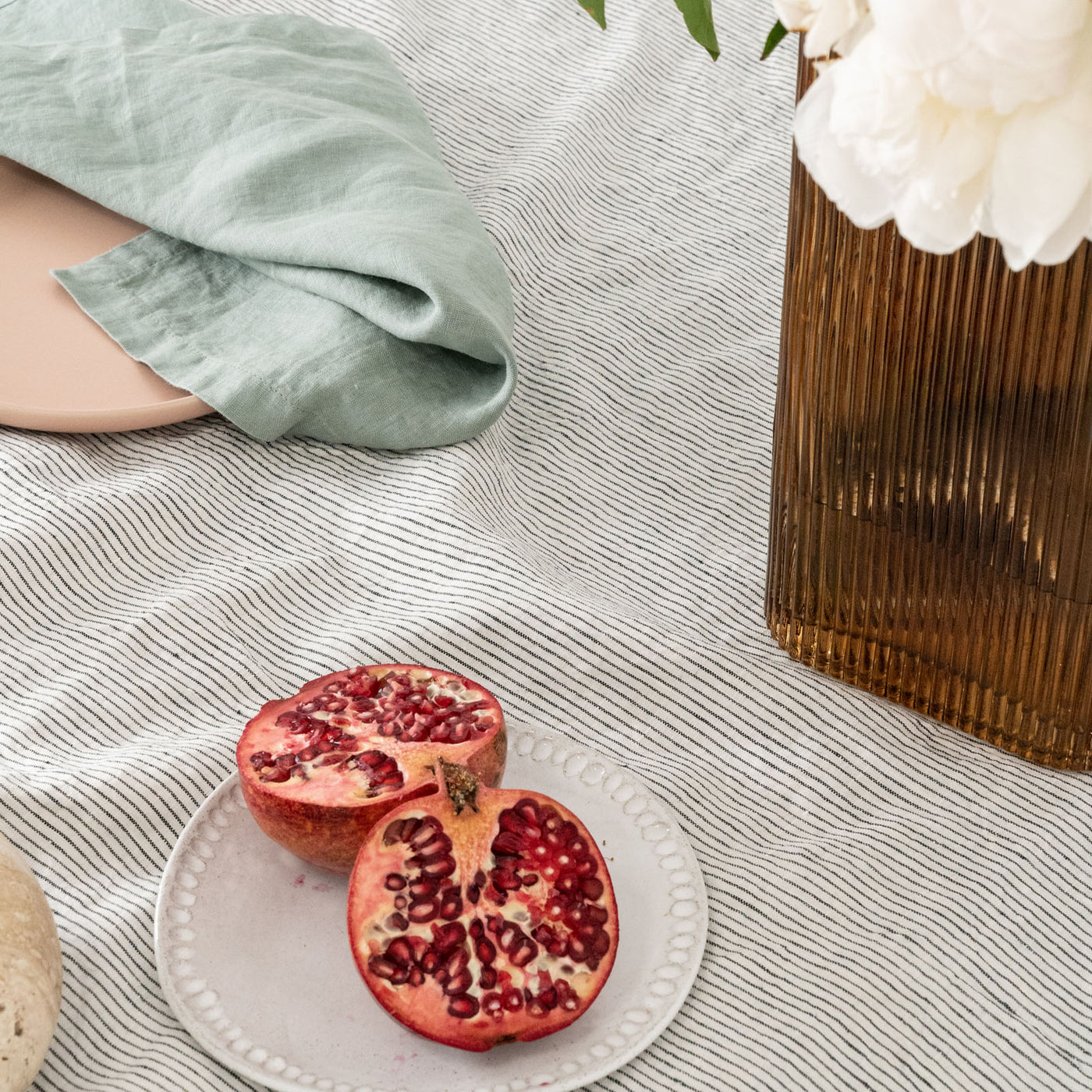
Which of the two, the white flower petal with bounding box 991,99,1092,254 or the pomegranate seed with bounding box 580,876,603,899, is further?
the pomegranate seed with bounding box 580,876,603,899

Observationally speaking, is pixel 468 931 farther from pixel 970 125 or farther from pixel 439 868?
pixel 970 125

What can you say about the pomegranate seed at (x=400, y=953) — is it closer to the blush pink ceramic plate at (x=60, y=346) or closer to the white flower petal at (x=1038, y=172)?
the white flower petal at (x=1038, y=172)

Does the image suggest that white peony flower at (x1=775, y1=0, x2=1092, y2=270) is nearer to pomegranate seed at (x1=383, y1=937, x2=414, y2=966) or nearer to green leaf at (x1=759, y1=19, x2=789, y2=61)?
green leaf at (x1=759, y1=19, x2=789, y2=61)

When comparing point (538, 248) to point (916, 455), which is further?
point (538, 248)

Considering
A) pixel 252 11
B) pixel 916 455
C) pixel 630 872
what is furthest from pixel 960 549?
pixel 252 11

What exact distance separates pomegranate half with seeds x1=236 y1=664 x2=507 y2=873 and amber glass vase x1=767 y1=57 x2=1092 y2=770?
170mm

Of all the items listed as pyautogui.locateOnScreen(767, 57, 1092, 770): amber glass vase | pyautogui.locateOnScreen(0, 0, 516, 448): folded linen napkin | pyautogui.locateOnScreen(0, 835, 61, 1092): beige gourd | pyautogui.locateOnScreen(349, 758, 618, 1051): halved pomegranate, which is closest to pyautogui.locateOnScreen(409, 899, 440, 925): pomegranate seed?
pyautogui.locateOnScreen(349, 758, 618, 1051): halved pomegranate

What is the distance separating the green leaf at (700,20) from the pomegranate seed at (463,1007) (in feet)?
1.01

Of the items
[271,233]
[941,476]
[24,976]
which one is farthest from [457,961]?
[271,233]

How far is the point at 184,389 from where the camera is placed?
0.76 metres

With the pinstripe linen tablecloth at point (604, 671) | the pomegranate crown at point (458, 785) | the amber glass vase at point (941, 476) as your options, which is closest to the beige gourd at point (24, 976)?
the pinstripe linen tablecloth at point (604, 671)

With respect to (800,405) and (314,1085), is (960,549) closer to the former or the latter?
(800,405)

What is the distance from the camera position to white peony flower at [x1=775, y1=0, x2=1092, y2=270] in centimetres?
34

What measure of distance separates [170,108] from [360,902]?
24.1 inches
